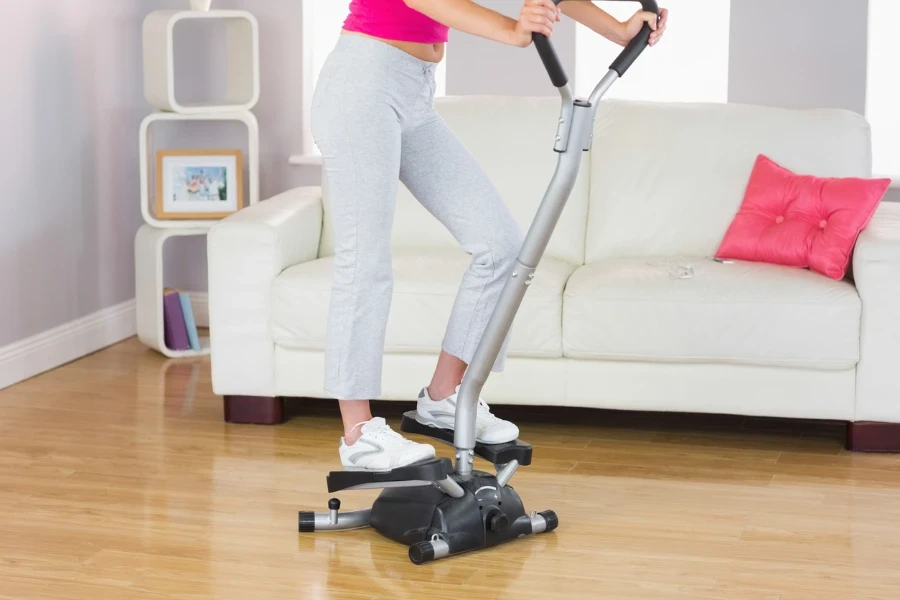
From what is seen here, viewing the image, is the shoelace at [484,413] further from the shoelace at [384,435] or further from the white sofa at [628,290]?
the white sofa at [628,290]

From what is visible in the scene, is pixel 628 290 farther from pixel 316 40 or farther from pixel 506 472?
pixel 316 40

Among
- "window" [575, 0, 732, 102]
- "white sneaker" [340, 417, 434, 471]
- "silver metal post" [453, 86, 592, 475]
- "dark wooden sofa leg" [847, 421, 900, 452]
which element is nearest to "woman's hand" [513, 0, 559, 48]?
"silver metal post" [453, 86, 592, 475]

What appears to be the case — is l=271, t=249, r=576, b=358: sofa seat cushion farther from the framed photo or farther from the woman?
the framed photo

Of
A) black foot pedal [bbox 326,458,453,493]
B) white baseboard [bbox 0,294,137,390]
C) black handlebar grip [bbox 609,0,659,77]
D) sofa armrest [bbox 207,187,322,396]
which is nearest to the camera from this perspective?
black handlebar grip [bbox 609,0,659,77]

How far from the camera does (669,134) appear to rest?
3711 millimetres

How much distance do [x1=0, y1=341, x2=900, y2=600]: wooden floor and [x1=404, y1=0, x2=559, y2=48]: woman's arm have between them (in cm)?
100

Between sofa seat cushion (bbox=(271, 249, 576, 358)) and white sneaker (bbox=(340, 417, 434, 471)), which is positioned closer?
white sneaker (bbox=(340, 417, 434, 471))

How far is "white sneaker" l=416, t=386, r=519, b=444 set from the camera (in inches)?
96.0

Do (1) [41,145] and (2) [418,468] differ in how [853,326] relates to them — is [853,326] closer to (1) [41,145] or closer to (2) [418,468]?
(2) [418,468]

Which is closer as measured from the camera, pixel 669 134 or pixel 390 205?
pixel 390 205

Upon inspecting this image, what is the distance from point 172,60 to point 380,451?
7.98ft

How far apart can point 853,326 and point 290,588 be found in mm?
1636

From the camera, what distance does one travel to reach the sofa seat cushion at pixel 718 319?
3051 millimetres

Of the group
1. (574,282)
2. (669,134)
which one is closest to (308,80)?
(669,134)
